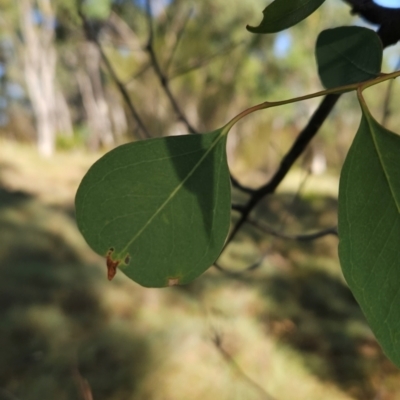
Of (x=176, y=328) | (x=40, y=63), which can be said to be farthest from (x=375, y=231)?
Result: (x=40, y=63)

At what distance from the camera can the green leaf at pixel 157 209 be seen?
21 centimetres

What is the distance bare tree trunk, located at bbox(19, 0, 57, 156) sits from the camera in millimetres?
6698

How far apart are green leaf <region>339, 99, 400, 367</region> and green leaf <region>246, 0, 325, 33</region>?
1.7 inches

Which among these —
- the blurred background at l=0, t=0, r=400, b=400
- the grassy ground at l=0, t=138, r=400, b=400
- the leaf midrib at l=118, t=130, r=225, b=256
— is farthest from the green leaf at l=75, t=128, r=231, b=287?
the grassy ground at l=0, t=138, r=400, b=400

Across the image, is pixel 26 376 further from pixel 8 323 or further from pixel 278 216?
pixel 278 216

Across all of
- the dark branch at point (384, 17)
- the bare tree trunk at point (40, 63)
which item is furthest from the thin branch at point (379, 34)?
the bare tree trunk at point (40, 63)

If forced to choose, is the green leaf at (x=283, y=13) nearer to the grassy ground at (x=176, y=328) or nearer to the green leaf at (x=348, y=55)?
the green leaf at (x=348, y=55)

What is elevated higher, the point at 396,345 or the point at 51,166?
the point at 396,345

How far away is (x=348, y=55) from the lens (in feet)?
0.85

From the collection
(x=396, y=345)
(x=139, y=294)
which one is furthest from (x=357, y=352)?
(x=396, y=345)

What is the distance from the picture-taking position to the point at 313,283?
254 centimetres

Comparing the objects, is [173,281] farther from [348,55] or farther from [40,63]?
[40,63]

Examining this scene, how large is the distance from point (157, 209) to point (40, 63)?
7.59 metres

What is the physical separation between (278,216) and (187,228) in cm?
311
